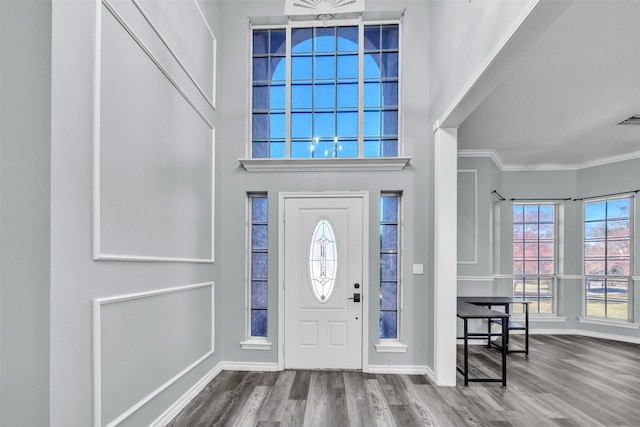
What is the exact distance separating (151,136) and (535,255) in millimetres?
6415

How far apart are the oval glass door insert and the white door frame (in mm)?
327

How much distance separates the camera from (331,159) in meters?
3.64

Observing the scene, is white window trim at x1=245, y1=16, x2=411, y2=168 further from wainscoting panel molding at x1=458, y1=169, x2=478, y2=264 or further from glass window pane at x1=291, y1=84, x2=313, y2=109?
wainscoting panel molding at x1=458, y1=169, x2=478, y2=264

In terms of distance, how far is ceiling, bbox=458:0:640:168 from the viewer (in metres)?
2.44

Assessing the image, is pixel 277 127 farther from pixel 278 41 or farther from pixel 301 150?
pixel 278 41

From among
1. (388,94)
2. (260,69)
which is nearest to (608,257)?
(388,94)

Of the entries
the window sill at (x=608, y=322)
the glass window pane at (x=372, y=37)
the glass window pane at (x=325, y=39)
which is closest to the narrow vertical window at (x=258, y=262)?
the glass window pane at (x=325, y=39)

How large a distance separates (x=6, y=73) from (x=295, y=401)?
3.02m

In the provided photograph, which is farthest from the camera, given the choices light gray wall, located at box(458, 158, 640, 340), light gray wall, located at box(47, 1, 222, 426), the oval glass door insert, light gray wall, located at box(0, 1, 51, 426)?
light gray wall, located at box(458, 158, 640, 340)

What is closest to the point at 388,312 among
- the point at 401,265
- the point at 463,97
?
the point at 401,265

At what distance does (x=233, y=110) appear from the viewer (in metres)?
3.82

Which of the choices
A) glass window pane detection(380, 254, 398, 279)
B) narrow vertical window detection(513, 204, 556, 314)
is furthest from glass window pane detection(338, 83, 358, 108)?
narrow vertical window detection(513, 204, 556, 314)

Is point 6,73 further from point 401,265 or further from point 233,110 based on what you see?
point 401,265

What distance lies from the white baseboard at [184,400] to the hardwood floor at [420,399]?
46 mm
